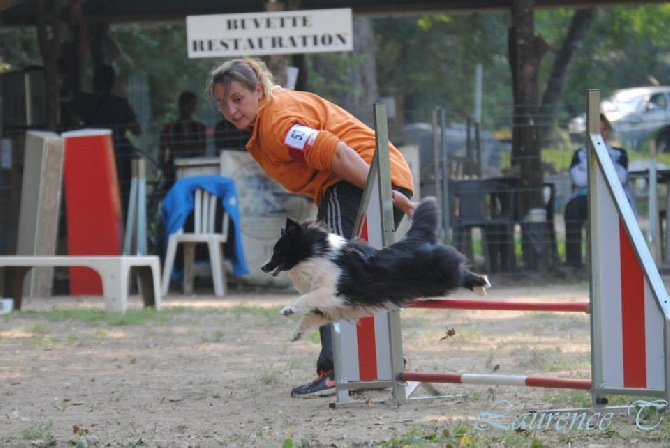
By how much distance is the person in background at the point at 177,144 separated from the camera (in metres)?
14.1

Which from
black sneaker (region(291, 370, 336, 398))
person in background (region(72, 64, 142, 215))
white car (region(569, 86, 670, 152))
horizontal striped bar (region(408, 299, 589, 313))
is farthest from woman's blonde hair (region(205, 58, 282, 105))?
person in background (region(72, 64, 142, 215))

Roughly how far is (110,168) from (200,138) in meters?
2.07

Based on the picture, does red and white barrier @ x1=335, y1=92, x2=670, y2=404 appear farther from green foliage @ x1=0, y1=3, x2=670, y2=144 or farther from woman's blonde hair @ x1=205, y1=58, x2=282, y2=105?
green foliage @ x1=0, y1=3, x2=670, y2=144

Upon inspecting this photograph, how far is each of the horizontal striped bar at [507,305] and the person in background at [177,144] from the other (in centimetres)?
857

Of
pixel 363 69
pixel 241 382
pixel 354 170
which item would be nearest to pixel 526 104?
pixel 241 382

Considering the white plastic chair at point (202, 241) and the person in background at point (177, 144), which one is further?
the person in background at point (177, 144)

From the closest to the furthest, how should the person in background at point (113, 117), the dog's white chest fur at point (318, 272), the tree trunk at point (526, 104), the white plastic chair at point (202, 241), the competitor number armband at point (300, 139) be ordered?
the dog's white chest fur at point (318, 272), the competitor number armband at point (300, 139), the white plastic chair at point (202, 241), the person in background at point (113, 117), the tree trunk at point (526, 104)

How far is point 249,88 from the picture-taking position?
18.8 feet

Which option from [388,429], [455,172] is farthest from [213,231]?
[388,429]

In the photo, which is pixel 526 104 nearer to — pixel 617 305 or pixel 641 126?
pixel 641 126

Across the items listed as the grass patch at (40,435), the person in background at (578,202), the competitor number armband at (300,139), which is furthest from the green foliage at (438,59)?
the grass patch at (40,435)

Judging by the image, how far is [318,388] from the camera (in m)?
6.27

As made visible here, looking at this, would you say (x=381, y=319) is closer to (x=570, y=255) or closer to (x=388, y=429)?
(x=388, y=429)

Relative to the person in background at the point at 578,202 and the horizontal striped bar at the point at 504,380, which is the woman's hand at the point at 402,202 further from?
the person in background at the point at 578,202
